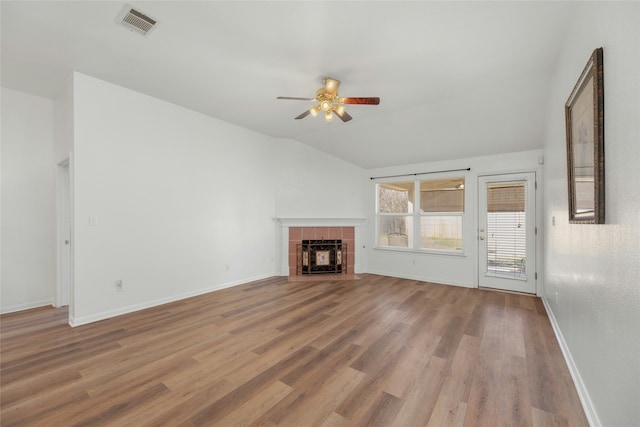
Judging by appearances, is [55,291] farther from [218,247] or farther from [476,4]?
[476,4]

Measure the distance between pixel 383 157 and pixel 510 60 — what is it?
277cm

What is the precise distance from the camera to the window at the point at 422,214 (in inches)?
193

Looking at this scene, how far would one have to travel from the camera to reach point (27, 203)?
3.50 meters

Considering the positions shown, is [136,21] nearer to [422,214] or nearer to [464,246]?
[422,214]

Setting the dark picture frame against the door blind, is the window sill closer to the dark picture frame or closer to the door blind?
the door blind

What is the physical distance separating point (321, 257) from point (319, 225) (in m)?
0.67

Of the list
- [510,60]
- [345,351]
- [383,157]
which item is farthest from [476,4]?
[383,157]

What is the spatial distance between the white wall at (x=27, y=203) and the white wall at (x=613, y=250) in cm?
563

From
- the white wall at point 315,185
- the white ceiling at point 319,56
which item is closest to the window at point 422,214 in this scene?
the white wall at point 315,185

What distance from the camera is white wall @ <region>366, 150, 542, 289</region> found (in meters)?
4.31

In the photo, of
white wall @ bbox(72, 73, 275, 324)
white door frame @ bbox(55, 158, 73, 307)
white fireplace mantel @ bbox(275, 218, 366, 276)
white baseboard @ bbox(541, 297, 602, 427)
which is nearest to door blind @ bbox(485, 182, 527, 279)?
white baseboard @ bbox(541, 297, 602, 427)

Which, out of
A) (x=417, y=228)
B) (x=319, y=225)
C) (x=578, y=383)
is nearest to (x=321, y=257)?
(x=319, y=225)

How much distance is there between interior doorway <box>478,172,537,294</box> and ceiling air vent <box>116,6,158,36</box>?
16.4ft

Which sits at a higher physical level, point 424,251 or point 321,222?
point 321,222
